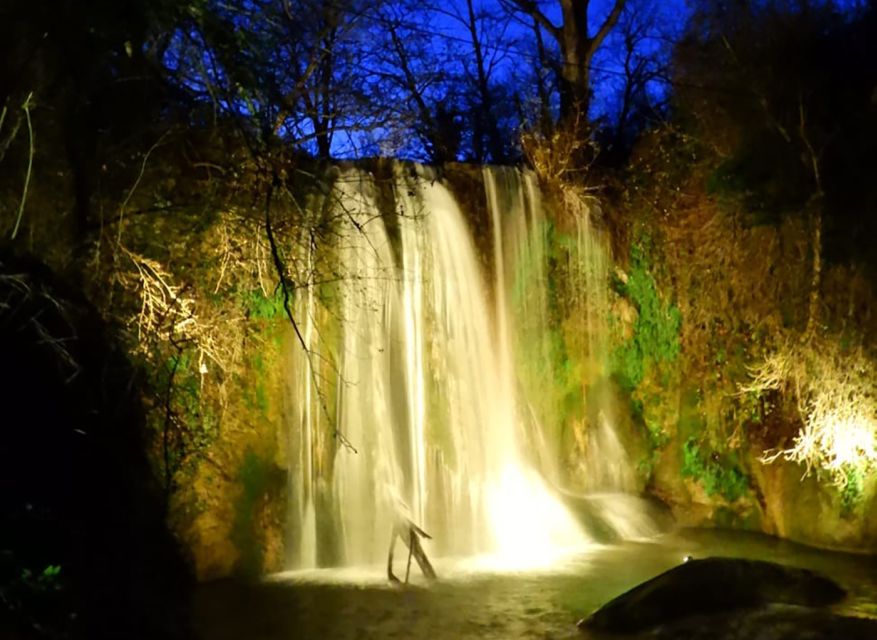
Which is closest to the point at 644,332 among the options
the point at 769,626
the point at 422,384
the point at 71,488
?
the point at 422,384

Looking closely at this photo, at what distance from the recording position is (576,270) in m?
12.7

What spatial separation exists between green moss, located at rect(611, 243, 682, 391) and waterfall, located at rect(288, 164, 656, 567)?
1260mm

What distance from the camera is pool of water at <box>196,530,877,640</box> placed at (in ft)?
24.3

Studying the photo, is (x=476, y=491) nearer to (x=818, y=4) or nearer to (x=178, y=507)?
(x=178, y=507)

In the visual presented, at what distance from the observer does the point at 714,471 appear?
11.7m

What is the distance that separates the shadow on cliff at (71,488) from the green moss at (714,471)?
22.8 ft

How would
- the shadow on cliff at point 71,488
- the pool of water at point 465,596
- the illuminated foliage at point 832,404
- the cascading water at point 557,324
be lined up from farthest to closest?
1. the cascading water at point 557,324
2. the illuminated foliage at point 832,404
3. the pool of water at point 465,596
4. the shadow on cliff at point 71,488

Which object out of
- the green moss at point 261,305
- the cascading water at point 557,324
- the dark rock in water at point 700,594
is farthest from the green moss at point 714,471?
the green moss at point 261,305

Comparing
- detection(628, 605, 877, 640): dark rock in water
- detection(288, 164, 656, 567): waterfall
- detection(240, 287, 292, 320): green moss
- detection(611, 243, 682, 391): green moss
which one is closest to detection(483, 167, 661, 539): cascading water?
detection(288, 164, 656, 567): waterfall

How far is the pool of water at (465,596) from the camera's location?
292 inches

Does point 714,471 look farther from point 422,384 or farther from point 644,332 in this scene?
point 422,384

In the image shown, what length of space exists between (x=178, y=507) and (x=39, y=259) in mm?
2914

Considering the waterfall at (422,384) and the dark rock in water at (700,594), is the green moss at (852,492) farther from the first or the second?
the waterfall at (422,384)

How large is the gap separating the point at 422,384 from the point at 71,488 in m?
5.52
